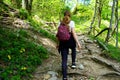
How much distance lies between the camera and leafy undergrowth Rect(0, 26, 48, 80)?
814cm

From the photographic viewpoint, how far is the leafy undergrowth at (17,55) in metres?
8.14

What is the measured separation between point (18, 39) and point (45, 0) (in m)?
16.7

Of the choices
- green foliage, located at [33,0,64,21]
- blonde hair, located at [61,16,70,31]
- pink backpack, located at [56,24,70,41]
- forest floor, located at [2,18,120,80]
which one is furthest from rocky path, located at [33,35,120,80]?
green foliage, located at [33,0,64,21]

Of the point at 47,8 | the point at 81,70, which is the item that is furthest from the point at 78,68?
the point at 47,8

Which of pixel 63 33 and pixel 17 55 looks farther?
pixel 17 55

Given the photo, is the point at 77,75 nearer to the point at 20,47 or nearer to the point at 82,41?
the point at 20,47

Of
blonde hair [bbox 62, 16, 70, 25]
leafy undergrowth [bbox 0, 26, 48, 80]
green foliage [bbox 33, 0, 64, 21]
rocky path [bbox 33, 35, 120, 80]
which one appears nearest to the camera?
blonde hair [bbox 62, 16, 70, 25]

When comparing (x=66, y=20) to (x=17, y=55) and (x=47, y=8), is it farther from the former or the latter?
(x=47, y=8)

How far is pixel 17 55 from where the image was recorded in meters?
9.15

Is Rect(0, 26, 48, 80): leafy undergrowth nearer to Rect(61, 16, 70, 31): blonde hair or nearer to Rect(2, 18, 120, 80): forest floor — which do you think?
Rect(2, 18, 120, 80): forest floor

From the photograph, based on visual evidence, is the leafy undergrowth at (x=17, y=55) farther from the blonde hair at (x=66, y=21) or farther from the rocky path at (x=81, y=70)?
the blonde hair at (x=66, y=21)

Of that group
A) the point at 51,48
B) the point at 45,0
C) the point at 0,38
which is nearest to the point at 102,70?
the point at 51,48

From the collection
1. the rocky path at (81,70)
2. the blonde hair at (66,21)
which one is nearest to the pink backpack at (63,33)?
the blonde hair at (66,21)

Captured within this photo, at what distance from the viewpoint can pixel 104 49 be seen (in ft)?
44.7
